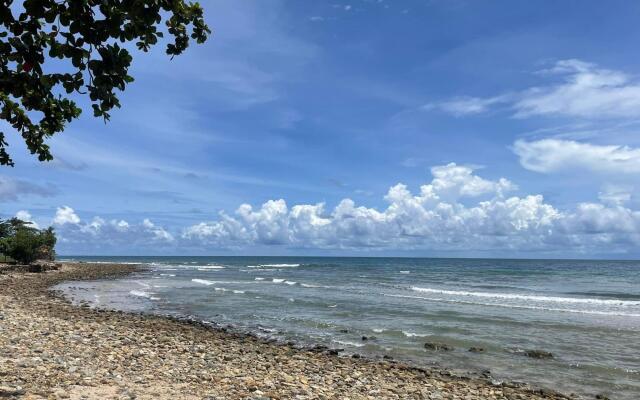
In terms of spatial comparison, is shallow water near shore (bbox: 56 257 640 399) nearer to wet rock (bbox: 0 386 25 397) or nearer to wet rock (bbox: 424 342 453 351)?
wet rock (bbox: 424 342 453 351)

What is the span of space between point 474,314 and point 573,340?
7.67 m

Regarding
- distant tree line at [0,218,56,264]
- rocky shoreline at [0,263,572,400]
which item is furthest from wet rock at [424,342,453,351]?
distant tree line at [0,218,56,264]

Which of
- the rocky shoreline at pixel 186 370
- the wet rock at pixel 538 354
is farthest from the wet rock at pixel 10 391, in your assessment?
the wet rock at pixel 538 354

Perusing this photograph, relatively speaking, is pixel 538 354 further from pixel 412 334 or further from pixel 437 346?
pixel 412 334

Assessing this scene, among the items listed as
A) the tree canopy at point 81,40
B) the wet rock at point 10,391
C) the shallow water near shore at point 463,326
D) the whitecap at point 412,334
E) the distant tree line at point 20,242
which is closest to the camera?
the tree canopy at point 81,40

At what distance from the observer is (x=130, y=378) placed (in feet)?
34.4

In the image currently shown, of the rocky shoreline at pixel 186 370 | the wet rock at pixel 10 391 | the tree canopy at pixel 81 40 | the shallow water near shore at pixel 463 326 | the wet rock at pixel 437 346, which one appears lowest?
the shallow water near shore at pixel 463 326

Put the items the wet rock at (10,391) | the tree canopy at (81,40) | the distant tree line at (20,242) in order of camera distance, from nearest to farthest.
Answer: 1. the tree canopy at (81,40)
2. the wet rock at (10,391)
3. the distant tree line at (20,242)

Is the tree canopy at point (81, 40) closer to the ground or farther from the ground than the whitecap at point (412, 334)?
farther from the ground

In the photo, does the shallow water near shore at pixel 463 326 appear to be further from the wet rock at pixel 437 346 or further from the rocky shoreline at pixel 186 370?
the rocky shoreline at pixel 186 370

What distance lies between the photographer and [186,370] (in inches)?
469

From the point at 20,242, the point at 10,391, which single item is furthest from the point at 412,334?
the point at 20,242

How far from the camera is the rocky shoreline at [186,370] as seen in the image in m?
9.59

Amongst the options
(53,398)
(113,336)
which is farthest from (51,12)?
(113,336)
